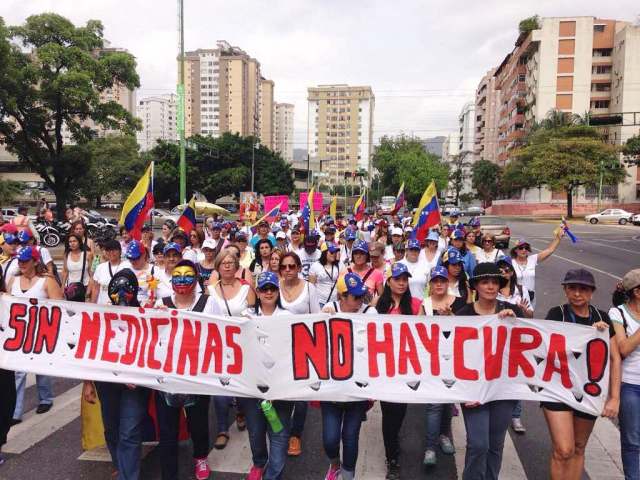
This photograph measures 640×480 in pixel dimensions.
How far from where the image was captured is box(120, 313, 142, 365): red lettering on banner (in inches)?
150

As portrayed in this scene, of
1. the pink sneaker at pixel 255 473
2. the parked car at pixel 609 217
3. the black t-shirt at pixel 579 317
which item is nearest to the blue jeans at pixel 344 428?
the pink sneaker at pixel 255 473

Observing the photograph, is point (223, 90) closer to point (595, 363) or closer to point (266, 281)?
point (266, 281)

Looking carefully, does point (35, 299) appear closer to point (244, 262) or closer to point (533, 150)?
point (244, 262)

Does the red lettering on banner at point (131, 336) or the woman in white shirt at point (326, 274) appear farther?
the woman in white shirt at point (326, 274)

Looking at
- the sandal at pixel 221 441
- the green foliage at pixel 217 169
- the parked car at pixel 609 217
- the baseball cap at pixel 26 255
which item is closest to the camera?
the sandal at pixel 221 441

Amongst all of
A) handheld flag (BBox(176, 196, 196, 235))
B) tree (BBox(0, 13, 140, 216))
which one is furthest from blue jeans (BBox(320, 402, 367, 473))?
tree (BBox(0, 13, 140, 216))

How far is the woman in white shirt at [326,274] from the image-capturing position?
5.98 metres

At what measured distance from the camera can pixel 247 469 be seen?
3.86m

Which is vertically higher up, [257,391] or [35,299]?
[35,299]

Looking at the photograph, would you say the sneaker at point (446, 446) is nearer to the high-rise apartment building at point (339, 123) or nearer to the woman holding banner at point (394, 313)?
the woman holding banner at point (394, 313)

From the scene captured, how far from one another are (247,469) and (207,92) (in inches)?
5311

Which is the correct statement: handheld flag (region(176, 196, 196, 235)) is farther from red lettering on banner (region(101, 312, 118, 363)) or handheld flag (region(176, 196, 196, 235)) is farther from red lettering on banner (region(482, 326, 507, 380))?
red lettering on banner (region(482, 326, 507, 380))

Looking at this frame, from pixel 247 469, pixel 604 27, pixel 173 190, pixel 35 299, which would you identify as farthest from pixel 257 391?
pixel 604 27

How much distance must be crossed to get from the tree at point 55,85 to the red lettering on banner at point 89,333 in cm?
1785
